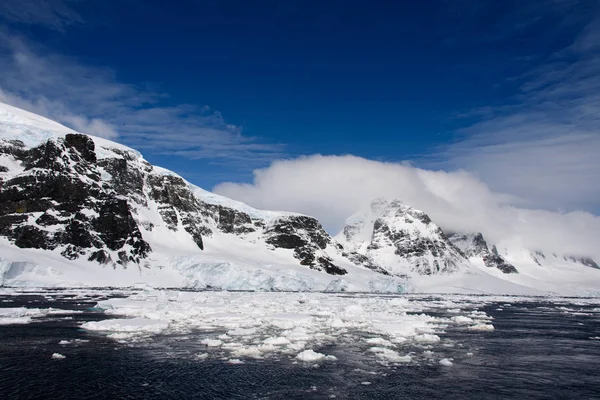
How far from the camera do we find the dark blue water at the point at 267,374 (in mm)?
15383

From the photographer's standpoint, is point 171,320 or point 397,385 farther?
point 171,320

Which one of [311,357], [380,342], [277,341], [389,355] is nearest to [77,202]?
[277,341]

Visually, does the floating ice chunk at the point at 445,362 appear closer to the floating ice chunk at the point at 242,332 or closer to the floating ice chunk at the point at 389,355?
the floating ice chunk at the point at 389,355

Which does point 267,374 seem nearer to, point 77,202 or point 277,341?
point 277,341

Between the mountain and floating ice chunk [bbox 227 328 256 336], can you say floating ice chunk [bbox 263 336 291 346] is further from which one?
the mountain

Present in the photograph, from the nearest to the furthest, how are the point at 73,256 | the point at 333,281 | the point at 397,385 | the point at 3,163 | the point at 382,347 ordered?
the point at 397,385 → the point at 382,347 → the point at 73,256 → the point at 3,163 → the point at 333,281

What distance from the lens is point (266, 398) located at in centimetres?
1480

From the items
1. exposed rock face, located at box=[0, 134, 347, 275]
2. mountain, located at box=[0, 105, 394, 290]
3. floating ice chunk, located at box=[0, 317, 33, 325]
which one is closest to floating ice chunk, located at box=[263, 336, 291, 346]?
floating ice chunk, located at box=[0, 317, 33, 325]

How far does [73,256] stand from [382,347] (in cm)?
9756

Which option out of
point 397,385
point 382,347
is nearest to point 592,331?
point 382,347

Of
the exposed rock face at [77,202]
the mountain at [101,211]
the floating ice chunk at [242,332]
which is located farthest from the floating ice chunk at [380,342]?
the exposed rock face at [77,202]

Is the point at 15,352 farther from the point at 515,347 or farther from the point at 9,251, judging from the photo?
the point at 9,251

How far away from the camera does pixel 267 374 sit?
1803 centimetres

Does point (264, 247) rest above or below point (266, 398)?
above
